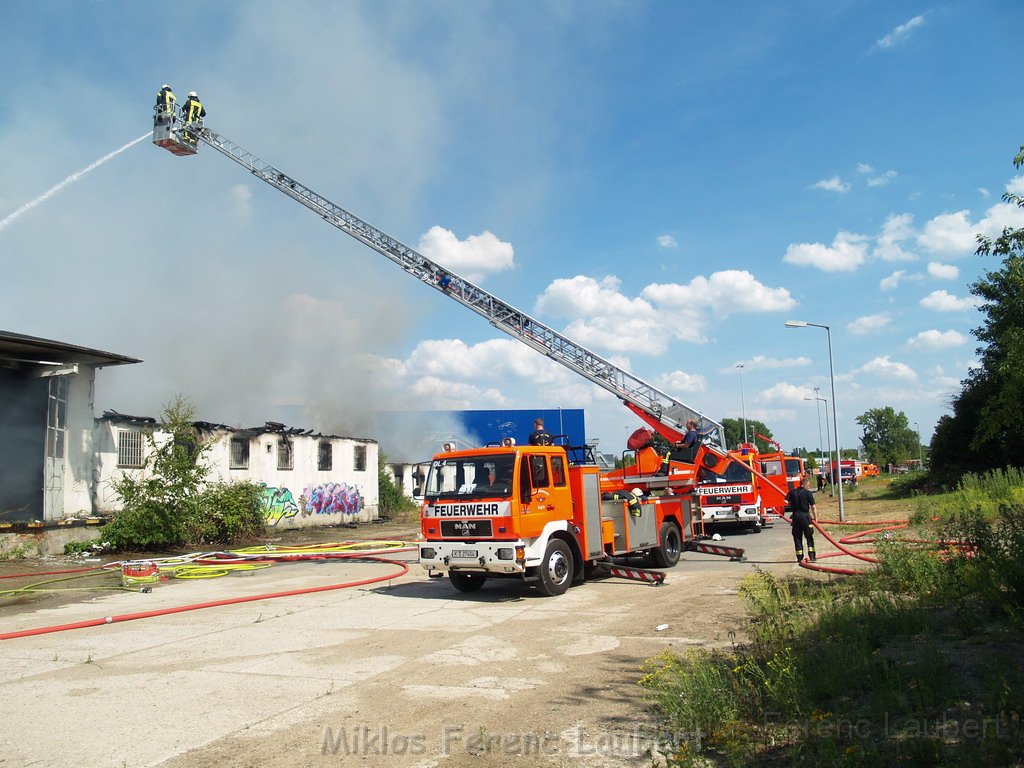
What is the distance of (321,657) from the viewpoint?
764 cm

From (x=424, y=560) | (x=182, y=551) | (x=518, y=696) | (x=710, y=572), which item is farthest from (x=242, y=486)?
(x=518, y=696)

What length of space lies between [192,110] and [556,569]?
893 inches

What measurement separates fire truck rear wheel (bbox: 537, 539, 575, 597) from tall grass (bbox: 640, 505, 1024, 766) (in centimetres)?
377

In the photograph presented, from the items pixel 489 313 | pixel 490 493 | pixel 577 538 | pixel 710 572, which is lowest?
pixel 710 572

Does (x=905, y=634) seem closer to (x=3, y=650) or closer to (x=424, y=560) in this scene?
(x=424, y=560)

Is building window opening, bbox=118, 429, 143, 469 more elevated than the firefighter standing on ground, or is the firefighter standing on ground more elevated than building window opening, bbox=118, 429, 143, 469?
building window opening, bbox=118, 429, 143, 469

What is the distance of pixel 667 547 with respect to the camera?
1409 cm

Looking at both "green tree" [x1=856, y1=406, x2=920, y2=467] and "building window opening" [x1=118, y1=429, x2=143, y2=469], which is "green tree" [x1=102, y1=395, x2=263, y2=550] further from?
"green tree" [x1=856, y1=406, x2=920, y2=467]

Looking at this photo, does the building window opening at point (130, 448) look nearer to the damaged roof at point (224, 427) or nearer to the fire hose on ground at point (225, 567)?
the damaged roof at point (224, 427)

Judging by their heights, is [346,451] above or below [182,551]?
above

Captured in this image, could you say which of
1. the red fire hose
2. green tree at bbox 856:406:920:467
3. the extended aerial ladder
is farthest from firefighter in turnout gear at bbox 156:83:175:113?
green tree at bbox 856:406:920:467

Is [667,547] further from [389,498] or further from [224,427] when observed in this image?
[389,498]

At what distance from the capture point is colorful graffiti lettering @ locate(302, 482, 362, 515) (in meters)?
27.4

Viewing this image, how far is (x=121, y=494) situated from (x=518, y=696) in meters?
15.3
